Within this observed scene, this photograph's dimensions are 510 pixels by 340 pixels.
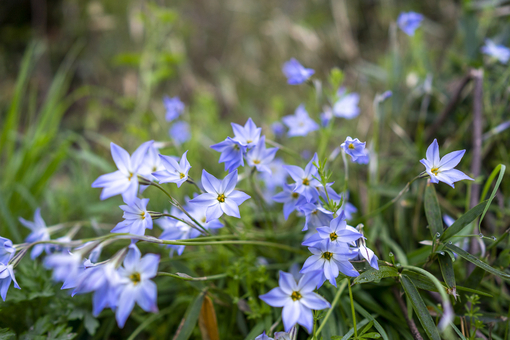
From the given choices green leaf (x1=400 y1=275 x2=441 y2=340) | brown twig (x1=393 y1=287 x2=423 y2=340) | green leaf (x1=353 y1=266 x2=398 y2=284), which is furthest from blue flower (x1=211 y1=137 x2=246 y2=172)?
brown twig (x1=393 y1=287 x2=423 y2=340)

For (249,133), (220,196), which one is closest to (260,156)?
(249,133)

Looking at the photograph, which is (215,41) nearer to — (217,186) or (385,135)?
(385,135)

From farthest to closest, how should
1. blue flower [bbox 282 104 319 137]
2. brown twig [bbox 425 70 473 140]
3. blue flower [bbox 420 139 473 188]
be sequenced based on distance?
1. brown twig [bbox 425 70 473 140]
2. blue flower [bbox 282 104 319 137]
3. blue flower [bbox 420 139 473 188]

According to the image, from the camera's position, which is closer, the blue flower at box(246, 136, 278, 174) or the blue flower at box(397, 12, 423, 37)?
the blue flower at box(246, 136, 278, 174)

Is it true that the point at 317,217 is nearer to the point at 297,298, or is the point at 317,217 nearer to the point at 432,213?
the point at 297,298

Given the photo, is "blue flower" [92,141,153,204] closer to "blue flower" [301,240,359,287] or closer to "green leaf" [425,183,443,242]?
"blue flower" [301,240,359,287]

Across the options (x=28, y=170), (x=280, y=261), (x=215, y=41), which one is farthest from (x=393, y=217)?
(x=215, y=41)

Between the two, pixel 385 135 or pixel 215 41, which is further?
pixel 215 41
